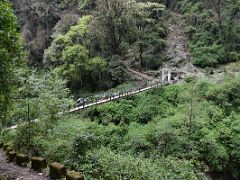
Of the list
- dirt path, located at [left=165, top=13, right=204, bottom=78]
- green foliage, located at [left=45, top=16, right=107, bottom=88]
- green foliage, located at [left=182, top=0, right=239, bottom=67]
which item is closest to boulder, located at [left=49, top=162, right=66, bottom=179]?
green foliage, located at [left=45, top=16, right=107, bottom=88]

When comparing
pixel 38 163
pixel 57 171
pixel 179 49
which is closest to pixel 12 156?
pixel 38 163

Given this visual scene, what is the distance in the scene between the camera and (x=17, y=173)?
9.73 metres

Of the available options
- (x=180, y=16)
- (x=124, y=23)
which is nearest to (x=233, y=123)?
(x=124, y=23)

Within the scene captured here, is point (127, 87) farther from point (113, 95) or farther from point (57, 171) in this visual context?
point (57, 171)

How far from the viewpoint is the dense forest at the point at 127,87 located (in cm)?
1055

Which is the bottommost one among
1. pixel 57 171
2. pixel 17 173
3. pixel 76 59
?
pixel 17 173

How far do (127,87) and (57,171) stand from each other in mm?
20421

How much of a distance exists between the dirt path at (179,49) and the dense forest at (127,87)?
0.35 feet

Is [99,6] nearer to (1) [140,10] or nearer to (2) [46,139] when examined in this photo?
(1) [140,10]

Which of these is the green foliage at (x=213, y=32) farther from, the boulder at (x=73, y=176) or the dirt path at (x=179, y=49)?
the boulder at (x=73, y=176)

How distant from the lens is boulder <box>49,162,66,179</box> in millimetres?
8847

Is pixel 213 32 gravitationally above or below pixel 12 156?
above

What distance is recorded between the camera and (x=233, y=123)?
22.3m

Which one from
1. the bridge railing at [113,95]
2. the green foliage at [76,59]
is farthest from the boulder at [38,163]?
the green foliage at [76,59]
